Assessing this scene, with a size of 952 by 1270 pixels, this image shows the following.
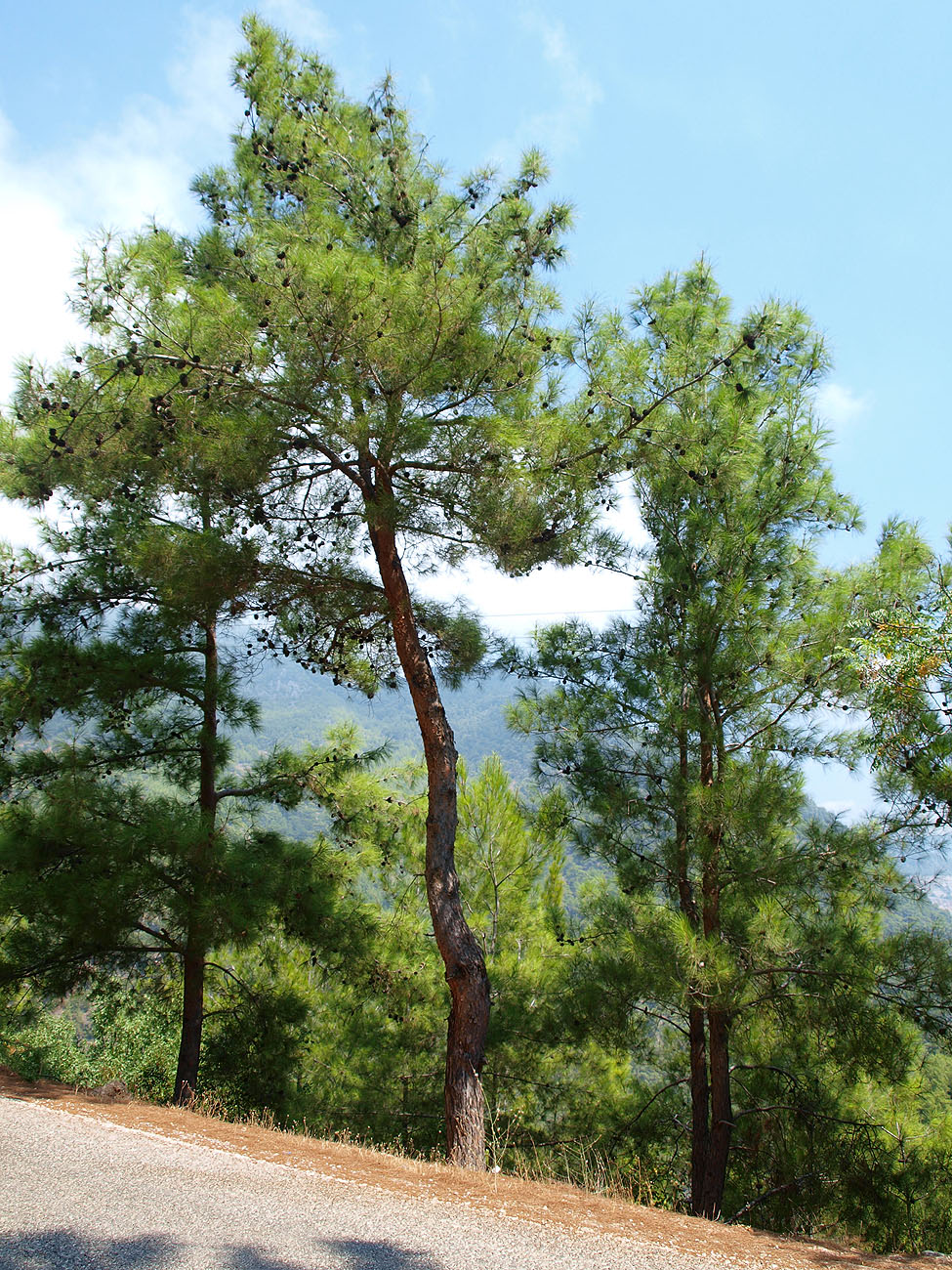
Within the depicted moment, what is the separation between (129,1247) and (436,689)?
3982 mm

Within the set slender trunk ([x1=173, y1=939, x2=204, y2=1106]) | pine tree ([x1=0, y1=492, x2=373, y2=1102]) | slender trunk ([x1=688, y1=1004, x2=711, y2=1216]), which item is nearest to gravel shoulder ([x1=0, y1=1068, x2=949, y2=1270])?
slender trunk ([x1=688, y1=1004, x2=711, y2=1216])

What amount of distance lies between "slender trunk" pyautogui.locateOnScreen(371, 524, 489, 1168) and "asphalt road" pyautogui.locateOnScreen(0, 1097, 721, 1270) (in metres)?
1.52

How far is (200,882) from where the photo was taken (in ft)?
20.3

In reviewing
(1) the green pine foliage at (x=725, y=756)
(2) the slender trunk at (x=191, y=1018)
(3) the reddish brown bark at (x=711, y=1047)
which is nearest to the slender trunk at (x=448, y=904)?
(1) the green pine foliage at (x=725, y=756)

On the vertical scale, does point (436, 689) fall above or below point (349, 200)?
below

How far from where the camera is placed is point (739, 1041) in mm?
6453

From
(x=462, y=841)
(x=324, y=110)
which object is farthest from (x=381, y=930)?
(x=324, y=110)

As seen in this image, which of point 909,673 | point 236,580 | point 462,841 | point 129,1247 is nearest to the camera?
point 129,1247

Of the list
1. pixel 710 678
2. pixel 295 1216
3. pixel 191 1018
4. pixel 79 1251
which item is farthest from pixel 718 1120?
pixel 79 1251

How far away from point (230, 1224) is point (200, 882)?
3.47 metres

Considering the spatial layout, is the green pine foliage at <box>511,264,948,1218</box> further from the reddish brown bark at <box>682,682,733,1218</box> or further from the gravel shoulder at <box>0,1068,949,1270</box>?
the gravel shoulder at <box>0,1068,949,1270</box>

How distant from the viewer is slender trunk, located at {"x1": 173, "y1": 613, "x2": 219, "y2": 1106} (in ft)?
20.3

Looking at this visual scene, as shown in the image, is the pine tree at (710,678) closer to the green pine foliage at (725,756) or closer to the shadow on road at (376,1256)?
the green pine foliage at (725,756)

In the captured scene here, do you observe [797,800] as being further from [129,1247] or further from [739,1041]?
[129,1247]
